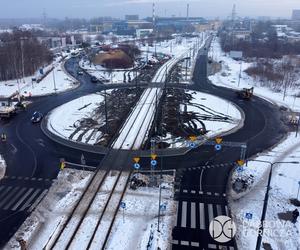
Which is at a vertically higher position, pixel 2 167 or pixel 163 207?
pixel 2 167

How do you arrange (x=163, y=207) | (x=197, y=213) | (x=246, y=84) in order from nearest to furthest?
(x=197, y=213), (x=163, y=207), (x=246, y=84)

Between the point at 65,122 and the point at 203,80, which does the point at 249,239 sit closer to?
the point at 65,122

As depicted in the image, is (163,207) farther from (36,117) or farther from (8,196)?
(36,117)

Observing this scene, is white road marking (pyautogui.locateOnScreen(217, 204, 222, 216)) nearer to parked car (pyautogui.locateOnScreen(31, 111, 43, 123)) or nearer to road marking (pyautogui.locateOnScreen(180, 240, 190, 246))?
road marking (pyautogui.locateOnScreen(180, 240, 190, 246))

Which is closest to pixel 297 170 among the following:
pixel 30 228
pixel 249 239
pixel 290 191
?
pixel 290 191

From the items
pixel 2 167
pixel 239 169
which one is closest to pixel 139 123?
pixel 239 169

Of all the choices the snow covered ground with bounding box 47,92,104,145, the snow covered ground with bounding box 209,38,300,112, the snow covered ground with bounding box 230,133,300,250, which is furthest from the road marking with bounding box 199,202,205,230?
the snow covered ground with bounding box 209,38,300,112
